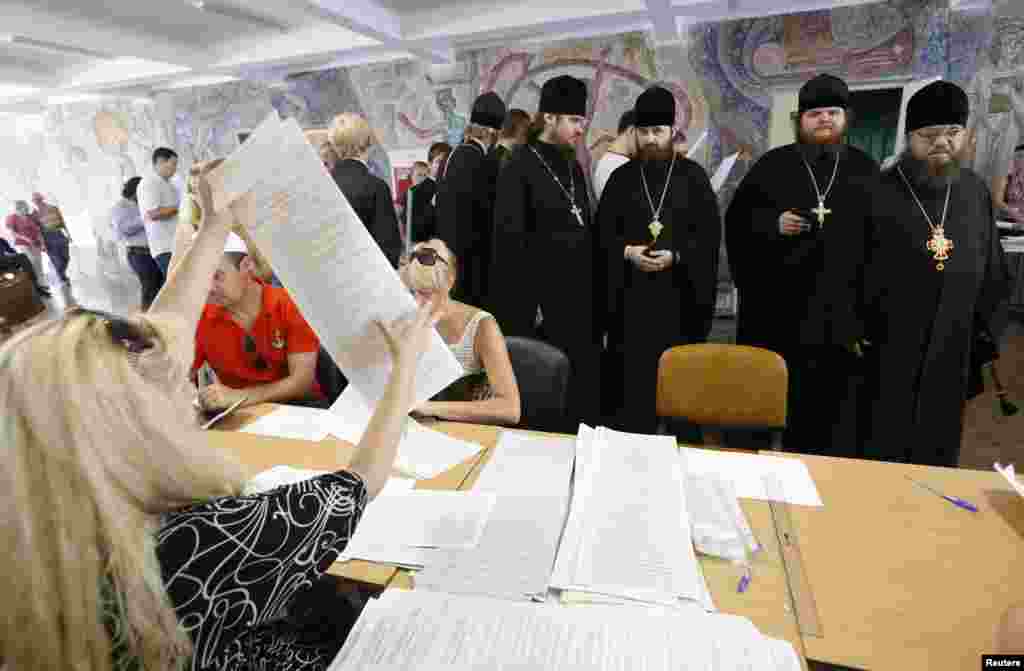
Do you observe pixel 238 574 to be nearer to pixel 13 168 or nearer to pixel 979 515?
pixel 979 515

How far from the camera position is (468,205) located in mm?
4035

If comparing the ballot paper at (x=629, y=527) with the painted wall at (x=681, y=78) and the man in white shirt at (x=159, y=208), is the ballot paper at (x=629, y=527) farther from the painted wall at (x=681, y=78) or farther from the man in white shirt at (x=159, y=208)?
the man in white shirt at (x=159, y=208)

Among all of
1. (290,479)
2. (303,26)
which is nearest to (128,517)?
(290,479)

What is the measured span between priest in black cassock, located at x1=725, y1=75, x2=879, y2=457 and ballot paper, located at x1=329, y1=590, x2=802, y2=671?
2.44 metres

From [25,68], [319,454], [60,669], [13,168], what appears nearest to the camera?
[60,669]

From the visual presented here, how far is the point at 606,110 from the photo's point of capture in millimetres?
6180

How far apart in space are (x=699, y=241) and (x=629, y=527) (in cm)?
246

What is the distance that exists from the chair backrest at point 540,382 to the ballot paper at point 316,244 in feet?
3.50

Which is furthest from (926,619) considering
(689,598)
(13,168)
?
(13,168)

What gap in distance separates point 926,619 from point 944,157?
237cm

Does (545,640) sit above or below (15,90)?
below

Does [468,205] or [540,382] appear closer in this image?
[540,382]

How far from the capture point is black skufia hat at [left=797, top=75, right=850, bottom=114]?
2.80 m

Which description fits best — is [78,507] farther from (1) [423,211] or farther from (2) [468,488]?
(1) [423,211]
